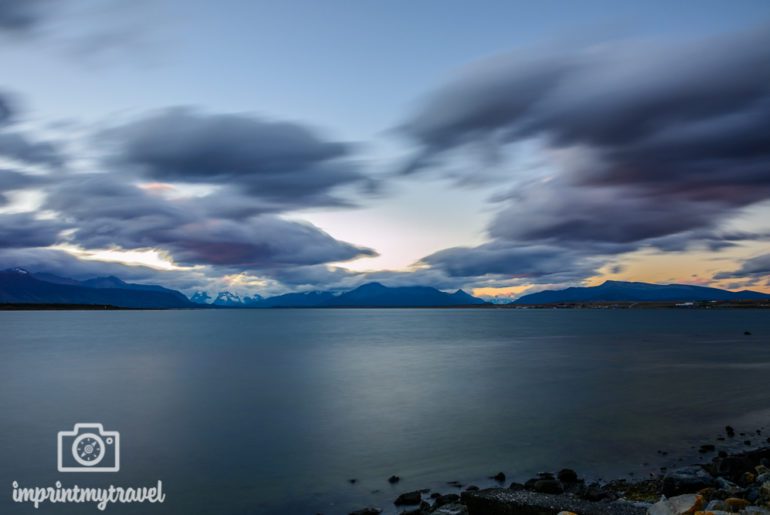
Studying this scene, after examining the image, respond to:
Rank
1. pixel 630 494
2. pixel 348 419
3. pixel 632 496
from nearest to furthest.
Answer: pixel 632 496
pixel 630 494
pixel 348 419

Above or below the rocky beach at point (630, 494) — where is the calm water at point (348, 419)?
below

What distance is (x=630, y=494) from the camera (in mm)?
16281

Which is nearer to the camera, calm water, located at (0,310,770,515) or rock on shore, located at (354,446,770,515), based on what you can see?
rock on shore, located at (354,446,770,515)

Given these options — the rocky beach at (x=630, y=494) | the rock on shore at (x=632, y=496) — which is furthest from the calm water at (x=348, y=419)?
the rock on shore at (x=632, y=496)

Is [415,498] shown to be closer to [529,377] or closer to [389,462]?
[389,462]

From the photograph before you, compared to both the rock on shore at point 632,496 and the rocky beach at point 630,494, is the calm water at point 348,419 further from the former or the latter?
the rock on shore at point 632,496

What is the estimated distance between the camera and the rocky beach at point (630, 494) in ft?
36.3

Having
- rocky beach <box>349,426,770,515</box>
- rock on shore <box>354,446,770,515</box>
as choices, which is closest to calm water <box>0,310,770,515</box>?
rocky beach <box>349,426,770,515</box>

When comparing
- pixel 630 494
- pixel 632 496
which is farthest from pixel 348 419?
pixel 632 496

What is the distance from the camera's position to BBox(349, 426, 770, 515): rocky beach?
36.3 ft

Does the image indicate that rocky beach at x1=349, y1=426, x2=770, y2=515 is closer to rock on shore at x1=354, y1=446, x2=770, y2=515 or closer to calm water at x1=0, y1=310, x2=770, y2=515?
rock on shore at x1=354, y1=446, x2=770, y2=515

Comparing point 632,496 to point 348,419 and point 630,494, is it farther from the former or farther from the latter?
point 348,419

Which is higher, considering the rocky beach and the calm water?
the rocky beach

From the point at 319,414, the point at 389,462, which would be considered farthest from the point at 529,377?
the point at 389,462
